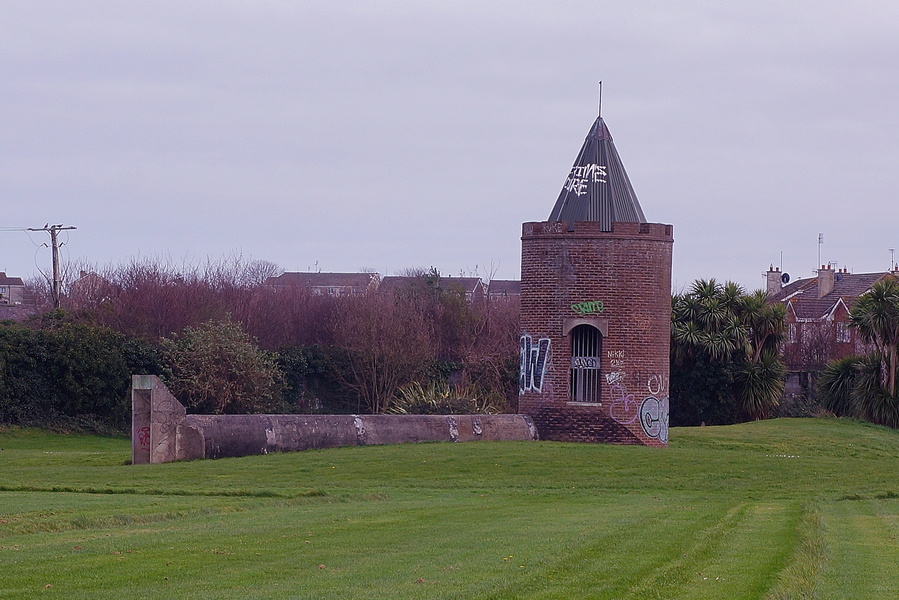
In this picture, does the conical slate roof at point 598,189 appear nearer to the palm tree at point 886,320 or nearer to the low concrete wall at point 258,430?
the low concrete wall at point 258,430

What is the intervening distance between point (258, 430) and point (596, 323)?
8.06 metres

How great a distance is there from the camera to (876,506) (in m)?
19.2

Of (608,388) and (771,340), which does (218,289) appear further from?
(608,388)

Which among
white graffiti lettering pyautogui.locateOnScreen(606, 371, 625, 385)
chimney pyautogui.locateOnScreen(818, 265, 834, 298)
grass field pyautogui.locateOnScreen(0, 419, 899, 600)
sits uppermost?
chimney pyautogui.locateOnScreen(818, 265, 834, 298)

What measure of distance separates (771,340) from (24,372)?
26259 mm

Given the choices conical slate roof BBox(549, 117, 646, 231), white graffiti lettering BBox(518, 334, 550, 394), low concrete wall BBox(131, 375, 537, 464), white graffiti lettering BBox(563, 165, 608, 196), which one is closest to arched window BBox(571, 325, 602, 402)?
white graffiti lettering BBox(518, 334, 550, 394)

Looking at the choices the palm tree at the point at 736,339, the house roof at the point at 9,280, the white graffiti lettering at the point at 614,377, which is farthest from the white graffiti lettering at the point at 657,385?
the house roof at the point at 9,280

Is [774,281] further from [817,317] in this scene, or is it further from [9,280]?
[9,280]

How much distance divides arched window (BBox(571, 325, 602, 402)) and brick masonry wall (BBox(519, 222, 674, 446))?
0.25 metres

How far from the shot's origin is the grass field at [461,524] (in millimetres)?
9859

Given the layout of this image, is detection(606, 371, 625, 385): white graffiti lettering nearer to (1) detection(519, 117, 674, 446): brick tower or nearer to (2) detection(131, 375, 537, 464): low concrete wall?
(1) detection(519, 117, 674, 446): brick tower

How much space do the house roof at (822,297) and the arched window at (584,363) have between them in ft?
139

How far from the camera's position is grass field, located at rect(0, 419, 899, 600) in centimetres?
986

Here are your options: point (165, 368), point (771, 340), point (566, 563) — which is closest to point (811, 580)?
point (566, 563)
